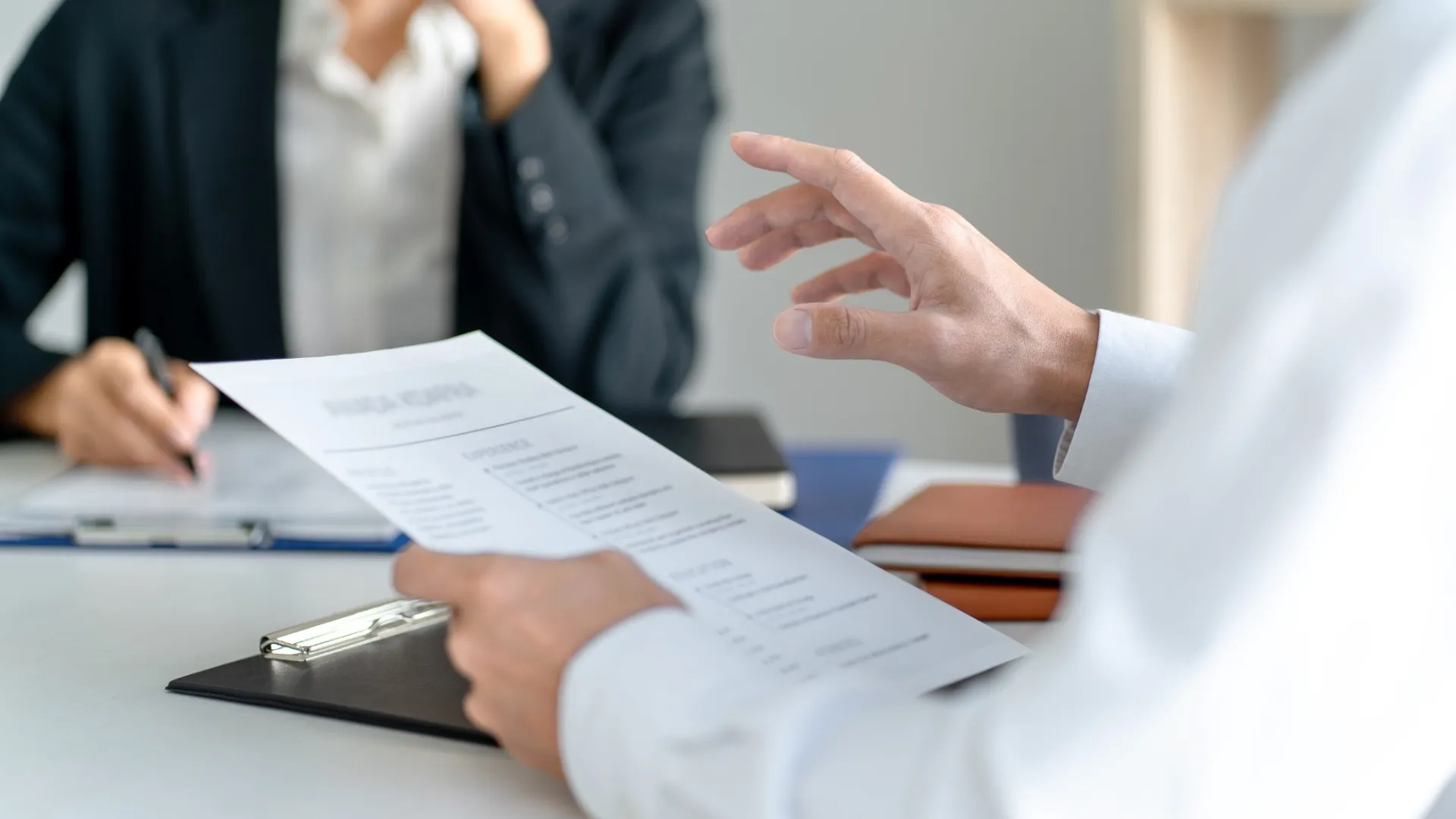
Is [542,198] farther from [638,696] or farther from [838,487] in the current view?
[638,696]

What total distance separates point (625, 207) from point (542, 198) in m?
0.18

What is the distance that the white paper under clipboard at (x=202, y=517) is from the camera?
3.07 ft

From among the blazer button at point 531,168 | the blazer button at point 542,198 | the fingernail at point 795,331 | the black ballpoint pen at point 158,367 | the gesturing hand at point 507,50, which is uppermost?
the gesturing hand at point 507,50

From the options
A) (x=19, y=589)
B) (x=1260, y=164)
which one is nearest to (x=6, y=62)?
(x=19, y=589)

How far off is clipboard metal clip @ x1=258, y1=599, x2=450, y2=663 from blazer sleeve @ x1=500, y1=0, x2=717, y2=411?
2.54 feet

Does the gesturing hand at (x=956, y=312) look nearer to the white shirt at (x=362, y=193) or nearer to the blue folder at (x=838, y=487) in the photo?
the blue folder at (x=838, y=487)

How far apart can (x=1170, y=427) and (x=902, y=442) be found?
2.21 metres

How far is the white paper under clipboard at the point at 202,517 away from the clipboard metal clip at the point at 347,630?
23cm

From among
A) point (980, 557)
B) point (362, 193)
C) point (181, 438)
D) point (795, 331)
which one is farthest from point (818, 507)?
point (362, 193)

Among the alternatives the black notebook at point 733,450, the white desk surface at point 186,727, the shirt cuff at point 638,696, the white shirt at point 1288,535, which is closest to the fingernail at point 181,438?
the white desk surface at point 186,727

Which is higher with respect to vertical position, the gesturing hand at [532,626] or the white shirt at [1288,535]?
the white shirt at [1288,535]

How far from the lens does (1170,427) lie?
14.9 inches

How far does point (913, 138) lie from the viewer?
7.97ft

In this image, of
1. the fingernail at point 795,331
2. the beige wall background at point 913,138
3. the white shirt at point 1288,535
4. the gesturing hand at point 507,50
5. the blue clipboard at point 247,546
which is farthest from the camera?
the beige wall background at point 913,138
